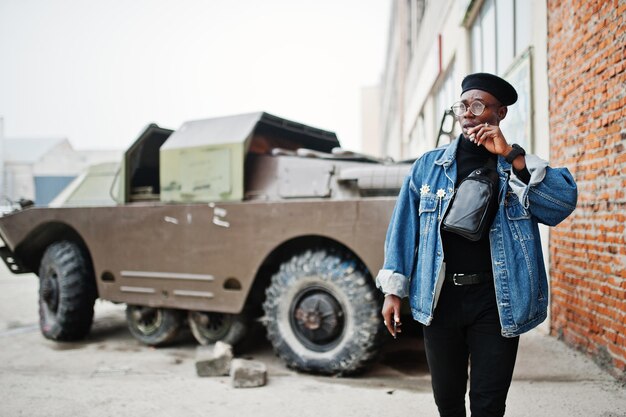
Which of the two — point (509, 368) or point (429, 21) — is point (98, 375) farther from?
point (429, 21)

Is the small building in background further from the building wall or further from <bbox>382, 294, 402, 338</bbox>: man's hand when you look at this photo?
<bbox>382, 294, 402, 338</bbox>: man's hand

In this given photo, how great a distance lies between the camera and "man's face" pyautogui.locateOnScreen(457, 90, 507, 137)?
2.13 m

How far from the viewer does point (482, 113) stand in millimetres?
2121

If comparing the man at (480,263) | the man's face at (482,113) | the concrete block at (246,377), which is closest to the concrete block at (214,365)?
the concrete block at (246,377)

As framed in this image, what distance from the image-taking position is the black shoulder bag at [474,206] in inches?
81.0

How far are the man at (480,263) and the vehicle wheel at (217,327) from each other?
3004 millimetres

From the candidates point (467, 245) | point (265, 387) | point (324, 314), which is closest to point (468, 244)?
point (467, 245)

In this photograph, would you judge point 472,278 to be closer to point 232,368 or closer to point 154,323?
point 232,368

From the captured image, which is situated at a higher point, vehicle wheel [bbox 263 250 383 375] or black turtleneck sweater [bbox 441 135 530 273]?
black turtleneck sweater [bbox 441 135 530 273]

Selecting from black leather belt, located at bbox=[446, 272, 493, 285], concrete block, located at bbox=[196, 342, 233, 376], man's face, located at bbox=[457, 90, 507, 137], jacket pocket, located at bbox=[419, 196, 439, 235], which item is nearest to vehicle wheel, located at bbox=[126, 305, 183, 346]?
concrete block, located at bbox=[196, 342, 233, 376]

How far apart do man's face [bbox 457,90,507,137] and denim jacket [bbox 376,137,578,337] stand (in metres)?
0.15

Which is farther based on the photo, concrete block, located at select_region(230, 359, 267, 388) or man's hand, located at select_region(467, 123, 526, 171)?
concrete block, located at select_region(230, 359, 267, 388)

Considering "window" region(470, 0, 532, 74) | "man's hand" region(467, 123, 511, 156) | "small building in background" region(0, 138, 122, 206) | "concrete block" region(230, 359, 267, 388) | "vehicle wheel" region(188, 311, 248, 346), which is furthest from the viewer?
"small building in background" region(0, 138, 122, 206)

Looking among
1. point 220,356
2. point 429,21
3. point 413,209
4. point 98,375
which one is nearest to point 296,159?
point 220,356
